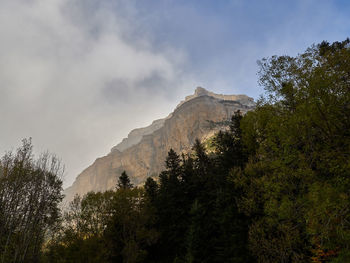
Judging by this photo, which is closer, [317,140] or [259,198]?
[317,140]

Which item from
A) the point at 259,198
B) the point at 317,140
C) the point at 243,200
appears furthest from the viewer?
the point at 243,200

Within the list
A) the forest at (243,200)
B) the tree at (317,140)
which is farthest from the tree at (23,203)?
the tree at (317,140)

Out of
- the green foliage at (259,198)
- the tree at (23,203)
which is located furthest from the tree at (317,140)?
the tree at (23,203)

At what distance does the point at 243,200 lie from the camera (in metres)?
21.3

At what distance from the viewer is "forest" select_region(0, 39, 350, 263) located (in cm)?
1009

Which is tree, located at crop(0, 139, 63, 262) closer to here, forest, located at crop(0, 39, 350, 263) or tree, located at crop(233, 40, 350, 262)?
forest, located at crop(0, 39, 350, 263)

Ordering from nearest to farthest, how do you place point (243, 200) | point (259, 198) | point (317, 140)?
point (317, 140) < point (259, 198) < point (243, 200)

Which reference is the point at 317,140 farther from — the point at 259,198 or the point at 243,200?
the point at 243,200

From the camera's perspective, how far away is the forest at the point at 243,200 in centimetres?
1009

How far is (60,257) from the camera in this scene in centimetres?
2277

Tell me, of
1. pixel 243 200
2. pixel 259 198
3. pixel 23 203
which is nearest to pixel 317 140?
pixel 259 198

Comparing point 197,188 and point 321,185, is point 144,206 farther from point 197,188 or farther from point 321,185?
point 321,185

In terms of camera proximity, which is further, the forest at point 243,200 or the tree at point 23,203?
the tree at point 23,203

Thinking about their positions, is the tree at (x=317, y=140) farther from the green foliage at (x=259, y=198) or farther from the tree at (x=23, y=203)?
the tree at (x=23, y=203)
